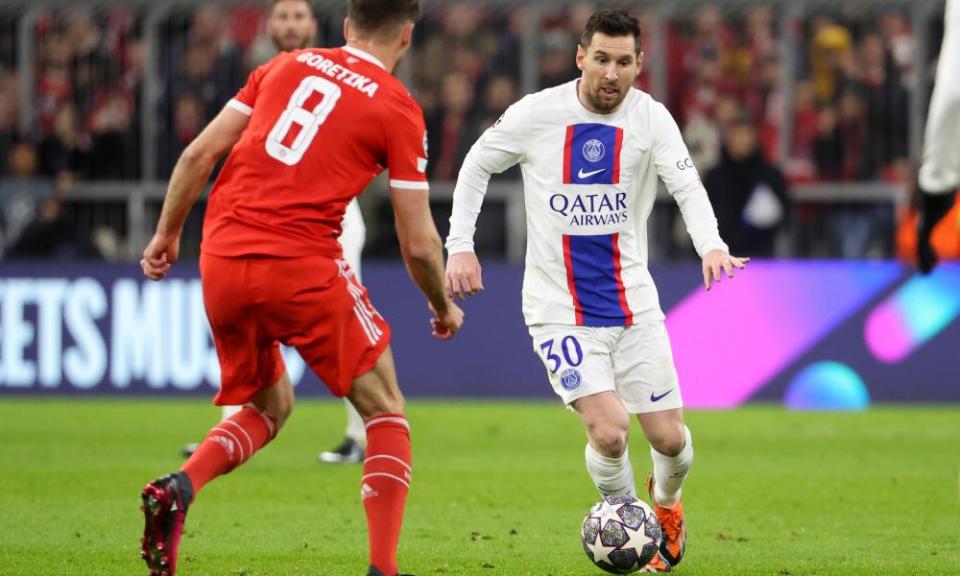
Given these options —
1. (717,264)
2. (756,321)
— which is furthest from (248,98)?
(756,321)

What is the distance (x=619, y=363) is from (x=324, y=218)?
1684 mm

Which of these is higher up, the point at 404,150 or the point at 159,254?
the point at 404,150

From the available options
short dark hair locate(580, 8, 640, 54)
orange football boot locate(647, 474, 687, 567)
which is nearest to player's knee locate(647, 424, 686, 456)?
orange football boot locate(647, 474, 687, 567)

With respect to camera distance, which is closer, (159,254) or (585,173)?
(159,254)

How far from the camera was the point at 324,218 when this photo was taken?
6.18m

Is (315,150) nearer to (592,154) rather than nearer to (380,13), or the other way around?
(380,13)

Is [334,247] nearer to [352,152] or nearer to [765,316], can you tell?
[352,152]

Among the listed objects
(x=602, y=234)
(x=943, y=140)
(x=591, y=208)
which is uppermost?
(x=943, y=140)

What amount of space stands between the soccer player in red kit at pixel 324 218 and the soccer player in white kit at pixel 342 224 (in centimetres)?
345

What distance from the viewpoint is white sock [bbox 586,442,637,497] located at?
7.11 meters

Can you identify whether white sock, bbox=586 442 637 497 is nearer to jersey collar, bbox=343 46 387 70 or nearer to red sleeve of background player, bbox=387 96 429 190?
red sleeve of background player, bbox=387 96 429 190

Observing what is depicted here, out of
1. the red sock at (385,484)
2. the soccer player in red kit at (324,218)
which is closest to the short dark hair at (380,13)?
the soccer player in red kit at (324,218)

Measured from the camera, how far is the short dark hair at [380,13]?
6.21m

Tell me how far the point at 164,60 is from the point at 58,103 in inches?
43.8
